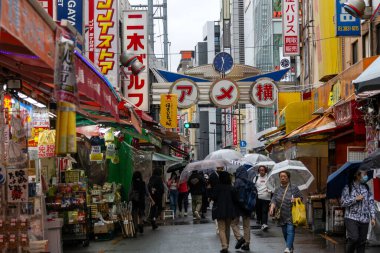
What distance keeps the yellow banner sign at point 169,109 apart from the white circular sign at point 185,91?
583 millimetres

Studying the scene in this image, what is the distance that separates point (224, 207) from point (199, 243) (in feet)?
9.21

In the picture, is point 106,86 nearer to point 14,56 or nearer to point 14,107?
point 14,107

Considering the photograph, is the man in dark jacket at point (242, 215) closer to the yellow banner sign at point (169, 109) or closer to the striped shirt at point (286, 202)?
Answer: the striped shirt at point (286, 202)

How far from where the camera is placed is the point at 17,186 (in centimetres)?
1166

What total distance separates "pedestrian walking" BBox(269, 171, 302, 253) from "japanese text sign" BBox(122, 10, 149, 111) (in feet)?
51.3

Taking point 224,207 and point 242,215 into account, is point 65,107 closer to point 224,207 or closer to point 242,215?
point 224,207

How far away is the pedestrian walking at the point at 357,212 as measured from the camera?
476 inches

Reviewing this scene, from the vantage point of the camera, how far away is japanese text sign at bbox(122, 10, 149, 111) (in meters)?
28.5

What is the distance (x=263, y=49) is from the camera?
59.1 meters

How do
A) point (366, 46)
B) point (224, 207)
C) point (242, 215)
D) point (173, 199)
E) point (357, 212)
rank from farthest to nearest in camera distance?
point (173, 199)
point (366, 46)
point (242, 215)
point (224, 207)
point (357, 212)

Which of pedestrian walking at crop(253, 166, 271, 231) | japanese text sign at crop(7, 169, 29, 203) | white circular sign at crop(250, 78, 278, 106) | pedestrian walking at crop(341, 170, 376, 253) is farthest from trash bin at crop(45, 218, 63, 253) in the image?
white circular sign at crop(250, 78, 278, 106)

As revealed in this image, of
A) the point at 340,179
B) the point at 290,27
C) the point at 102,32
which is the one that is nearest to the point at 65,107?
the point at 340,179

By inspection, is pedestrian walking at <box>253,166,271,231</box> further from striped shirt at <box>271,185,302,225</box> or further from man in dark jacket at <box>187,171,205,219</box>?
striped shirt at <box>271,185,302,225</box>

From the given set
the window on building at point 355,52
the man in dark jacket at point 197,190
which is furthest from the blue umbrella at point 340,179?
the man in dark jacket at point 197,190
